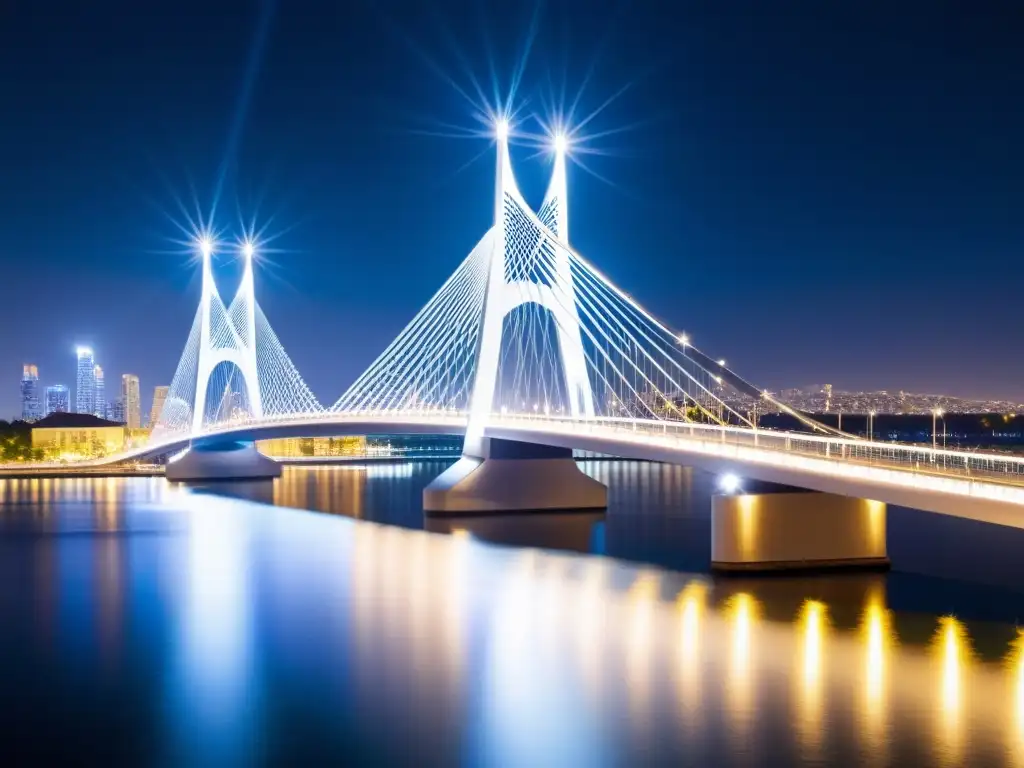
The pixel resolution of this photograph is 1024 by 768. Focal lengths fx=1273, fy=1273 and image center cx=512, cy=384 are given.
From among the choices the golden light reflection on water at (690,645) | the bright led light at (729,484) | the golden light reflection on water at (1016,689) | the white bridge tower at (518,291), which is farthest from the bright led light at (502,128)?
the golden light reflection on water at (1016,689)

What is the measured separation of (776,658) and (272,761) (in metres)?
6.94

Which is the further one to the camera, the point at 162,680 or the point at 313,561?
the point at 313,561

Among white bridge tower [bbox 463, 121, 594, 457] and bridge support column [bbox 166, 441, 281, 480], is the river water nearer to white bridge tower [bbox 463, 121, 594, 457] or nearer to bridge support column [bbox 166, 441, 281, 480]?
white bridge tower [bbox 463, 121, 594, 457]

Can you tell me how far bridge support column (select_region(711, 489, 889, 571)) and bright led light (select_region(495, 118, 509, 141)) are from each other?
16.3m

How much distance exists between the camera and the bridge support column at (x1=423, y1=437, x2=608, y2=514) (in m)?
34.0

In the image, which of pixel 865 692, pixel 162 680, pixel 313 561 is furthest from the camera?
pixel 313 561

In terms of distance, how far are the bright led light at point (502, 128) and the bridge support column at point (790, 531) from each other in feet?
53.3

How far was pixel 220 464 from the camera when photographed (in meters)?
57.6

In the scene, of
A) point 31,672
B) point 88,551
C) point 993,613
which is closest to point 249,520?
point 88,551

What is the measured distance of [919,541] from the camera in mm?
29891

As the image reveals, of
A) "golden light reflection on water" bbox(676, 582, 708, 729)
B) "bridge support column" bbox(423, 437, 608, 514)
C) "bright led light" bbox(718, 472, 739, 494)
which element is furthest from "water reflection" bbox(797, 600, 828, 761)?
"bridge support column" bbox(423, 437, 608, 514)

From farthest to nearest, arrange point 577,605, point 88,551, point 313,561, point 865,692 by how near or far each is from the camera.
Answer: point 88,551, point 313,561, point 577,605, point 865,692

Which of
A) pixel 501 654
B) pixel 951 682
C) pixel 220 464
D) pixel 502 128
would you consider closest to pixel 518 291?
pixel 502 128

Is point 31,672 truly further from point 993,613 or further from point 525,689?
point 993,613
